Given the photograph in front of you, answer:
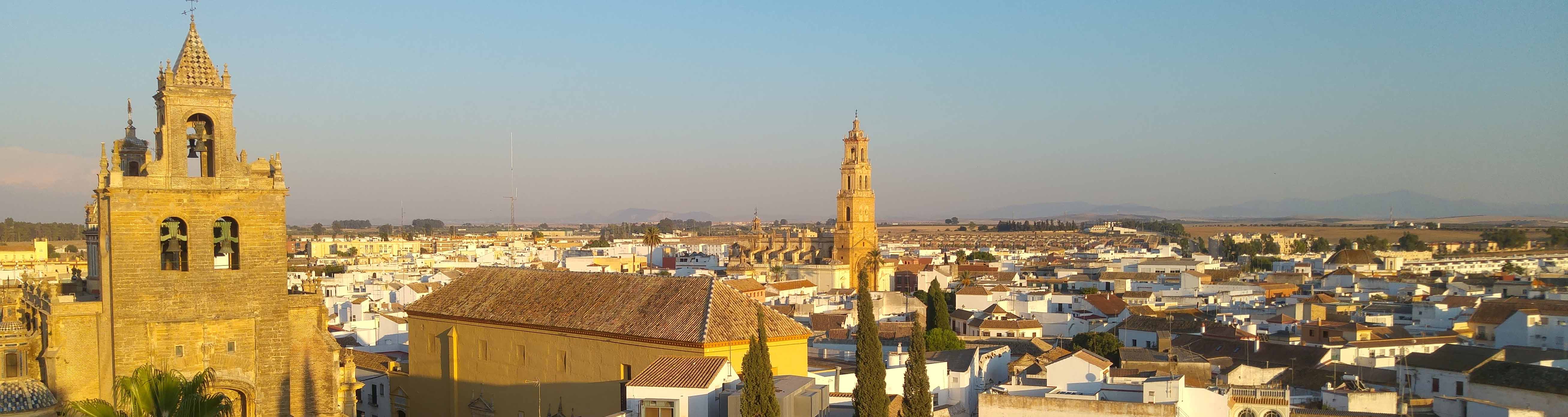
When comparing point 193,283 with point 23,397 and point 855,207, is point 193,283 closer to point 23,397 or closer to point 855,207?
point 23,397

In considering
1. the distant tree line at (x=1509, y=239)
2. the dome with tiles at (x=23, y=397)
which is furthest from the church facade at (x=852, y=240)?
the distant tree line at (x=1509, y=239)

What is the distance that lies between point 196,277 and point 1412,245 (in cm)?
12786

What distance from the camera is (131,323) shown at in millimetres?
15344

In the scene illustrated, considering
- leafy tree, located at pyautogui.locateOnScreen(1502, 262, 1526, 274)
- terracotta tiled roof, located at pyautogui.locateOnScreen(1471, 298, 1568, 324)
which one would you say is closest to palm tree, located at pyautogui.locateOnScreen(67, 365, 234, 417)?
terracotta tiled roof, located at pyautogui.locateOnScreen(1471, 298, 1568, 324)

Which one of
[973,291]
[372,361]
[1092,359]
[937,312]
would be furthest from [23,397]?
[973,291]

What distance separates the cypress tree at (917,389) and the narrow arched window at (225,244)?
9.27 m

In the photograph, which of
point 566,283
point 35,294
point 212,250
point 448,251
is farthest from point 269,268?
point 448,251

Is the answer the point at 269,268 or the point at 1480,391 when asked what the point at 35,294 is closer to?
the point at 269,268

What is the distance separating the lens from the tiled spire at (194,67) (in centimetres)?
1544

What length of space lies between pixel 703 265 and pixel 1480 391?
6079cm

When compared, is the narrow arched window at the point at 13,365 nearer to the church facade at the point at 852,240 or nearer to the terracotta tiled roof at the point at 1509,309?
the terracotta tiled roof at the point at 1509,309

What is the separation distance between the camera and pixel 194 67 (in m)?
15.6

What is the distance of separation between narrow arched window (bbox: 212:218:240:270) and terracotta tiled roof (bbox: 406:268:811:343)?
612 cm

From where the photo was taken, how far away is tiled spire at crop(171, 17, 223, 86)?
50.6 feet
